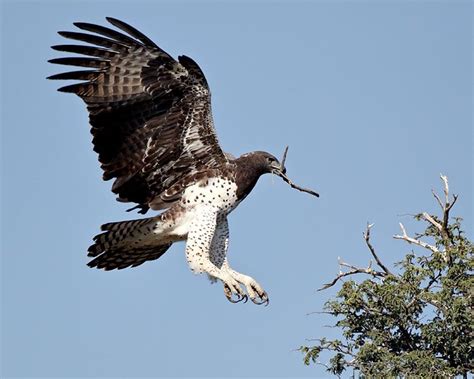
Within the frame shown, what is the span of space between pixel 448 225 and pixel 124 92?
4.21m

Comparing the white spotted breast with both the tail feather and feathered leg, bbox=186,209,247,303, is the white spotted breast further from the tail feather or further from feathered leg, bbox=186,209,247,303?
the tail feather

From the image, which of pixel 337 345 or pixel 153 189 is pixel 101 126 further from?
pixel 337 345

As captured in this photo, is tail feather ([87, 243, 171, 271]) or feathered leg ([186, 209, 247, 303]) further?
tail feather ([87, 243, 171, 271])

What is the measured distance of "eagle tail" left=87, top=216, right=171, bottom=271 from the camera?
13938mm

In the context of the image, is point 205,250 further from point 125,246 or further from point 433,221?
point 433,221

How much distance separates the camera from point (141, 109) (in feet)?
45.2

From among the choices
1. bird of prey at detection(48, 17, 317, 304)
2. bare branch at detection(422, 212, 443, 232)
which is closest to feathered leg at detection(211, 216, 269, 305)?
bird of prey at detection(48, 17, 317, 304)

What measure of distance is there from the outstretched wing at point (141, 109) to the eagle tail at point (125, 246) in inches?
14.9

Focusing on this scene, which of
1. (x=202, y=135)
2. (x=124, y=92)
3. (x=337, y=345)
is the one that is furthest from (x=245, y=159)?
(x=337, y=345)

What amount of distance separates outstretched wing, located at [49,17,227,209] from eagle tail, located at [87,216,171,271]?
379mm

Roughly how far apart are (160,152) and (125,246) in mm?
1045

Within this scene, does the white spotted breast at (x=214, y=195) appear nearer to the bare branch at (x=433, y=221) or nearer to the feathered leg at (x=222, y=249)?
the feathered leg at (x=222, y=249)

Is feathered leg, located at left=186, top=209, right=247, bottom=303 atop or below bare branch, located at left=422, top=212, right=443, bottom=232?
below

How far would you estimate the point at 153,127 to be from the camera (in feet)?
45.3
